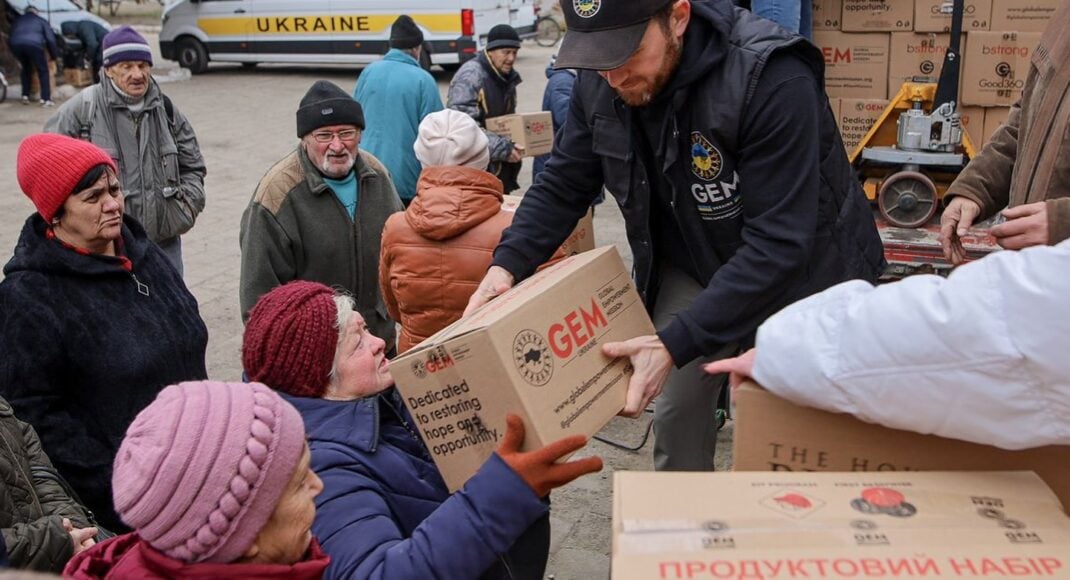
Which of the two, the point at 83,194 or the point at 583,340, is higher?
the point at 83,194

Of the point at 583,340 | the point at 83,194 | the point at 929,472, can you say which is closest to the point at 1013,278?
the point at 929,472

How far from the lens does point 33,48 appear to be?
1459cm

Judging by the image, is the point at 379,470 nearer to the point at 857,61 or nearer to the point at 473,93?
the point at 857,61

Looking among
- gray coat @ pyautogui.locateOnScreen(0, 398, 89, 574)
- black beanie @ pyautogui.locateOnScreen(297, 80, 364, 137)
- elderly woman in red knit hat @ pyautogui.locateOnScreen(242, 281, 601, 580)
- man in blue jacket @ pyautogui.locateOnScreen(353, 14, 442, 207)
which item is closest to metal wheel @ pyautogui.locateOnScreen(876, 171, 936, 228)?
man in blue jacket @ pyautogui.locateOnScreen(353, 14, 442, 207)

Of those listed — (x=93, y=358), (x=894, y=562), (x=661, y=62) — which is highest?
(x=661, y=62)

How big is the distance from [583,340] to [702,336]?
36 centimetres

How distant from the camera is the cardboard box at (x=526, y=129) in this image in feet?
22.8

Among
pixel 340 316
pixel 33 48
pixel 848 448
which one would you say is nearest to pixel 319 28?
pixel 33 48

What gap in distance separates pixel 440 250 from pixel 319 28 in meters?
14.0

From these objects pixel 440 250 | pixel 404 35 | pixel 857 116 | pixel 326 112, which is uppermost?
pixel 404 35

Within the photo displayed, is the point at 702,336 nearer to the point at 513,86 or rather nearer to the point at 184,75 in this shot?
the point at 513,86

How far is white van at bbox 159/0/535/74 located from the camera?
15469 millimetres

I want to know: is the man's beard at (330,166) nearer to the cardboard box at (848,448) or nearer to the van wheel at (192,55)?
the cardboard box at (848,448)

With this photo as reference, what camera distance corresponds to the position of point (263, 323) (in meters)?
2.33
